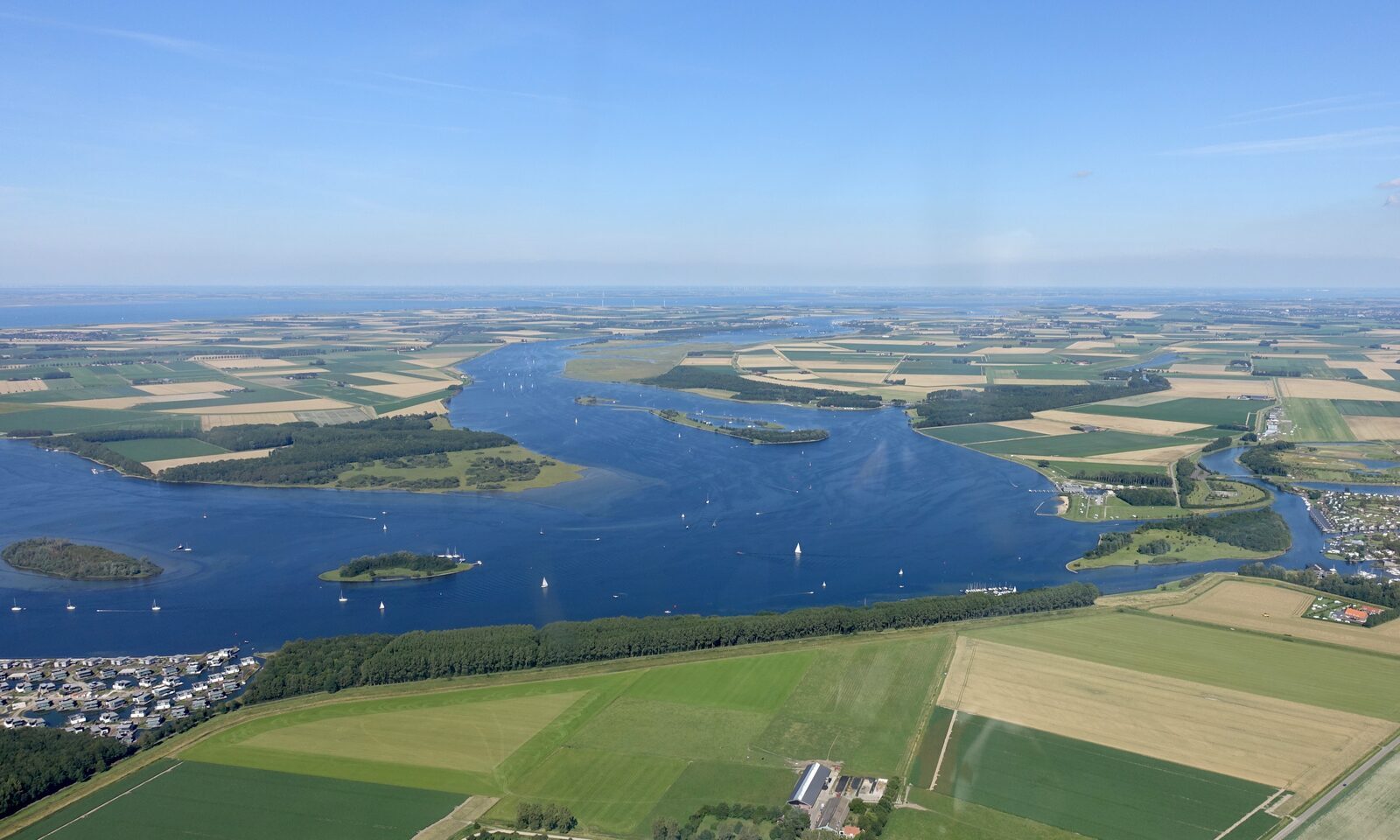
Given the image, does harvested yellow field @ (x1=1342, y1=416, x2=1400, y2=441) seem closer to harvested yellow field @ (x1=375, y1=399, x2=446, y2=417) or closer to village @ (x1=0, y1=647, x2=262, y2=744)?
harvested yellow field @ (x1=375, y1=399, x2=446, y2=417)

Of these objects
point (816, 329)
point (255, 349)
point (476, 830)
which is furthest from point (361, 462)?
point (816, 329)

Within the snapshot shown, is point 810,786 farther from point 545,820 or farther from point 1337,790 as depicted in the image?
point 1337,790

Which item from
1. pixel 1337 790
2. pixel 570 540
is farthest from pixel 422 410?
pixel 1337 790

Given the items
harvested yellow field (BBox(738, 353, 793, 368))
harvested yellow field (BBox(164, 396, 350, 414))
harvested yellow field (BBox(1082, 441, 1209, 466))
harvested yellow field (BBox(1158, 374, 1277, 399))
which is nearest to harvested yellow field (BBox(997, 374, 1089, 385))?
harvested yellow field (BBox(1158, 374, 1277, 399))

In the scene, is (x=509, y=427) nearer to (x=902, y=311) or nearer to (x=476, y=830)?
(x=476, y=830)

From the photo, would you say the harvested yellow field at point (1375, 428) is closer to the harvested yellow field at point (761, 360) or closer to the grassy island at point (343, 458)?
the harvested yellow field at point (761, 360)

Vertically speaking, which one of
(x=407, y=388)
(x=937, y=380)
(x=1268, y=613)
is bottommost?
(x=1268, y=613)

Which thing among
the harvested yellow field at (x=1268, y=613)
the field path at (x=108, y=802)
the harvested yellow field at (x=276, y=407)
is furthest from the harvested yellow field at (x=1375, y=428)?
the harvested yellow field at (x=276, y=407)
